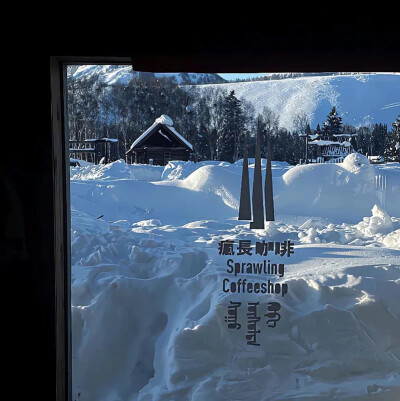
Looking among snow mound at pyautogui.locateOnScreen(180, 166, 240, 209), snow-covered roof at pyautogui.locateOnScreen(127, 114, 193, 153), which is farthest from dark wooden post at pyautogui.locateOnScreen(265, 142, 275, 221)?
snow-covered roof at pyautogui.locateOnScreen(127, 114, 193, 153)

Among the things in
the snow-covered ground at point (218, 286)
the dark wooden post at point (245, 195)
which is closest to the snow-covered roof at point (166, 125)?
the snow-covered ground at point (218, 286)

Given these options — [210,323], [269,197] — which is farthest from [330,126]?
[210,323]

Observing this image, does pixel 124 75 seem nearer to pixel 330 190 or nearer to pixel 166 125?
pixel 166 125

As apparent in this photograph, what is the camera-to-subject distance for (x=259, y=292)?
192 cm

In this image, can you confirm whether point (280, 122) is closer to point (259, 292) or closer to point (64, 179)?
point (259, 292)

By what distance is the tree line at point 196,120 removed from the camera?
1.91 meters

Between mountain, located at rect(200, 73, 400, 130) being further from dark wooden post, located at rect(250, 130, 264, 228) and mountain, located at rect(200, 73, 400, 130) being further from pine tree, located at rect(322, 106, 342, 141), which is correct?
dark wooden post, located at rect(250, 130, 264, 228)

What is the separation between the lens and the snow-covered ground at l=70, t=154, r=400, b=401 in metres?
1.92

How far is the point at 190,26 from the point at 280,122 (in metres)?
0.55

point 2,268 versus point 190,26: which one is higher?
point 190,26

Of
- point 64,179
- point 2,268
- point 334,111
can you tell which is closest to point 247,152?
point 334,111

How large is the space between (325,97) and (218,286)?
95 cm

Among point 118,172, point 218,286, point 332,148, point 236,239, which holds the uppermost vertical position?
point 332,148

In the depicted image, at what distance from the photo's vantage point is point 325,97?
1.93 metres
